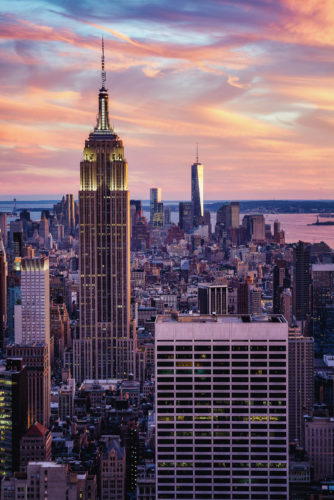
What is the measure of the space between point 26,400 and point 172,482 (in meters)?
14.9

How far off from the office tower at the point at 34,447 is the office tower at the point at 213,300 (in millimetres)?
19298

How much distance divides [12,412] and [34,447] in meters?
2.13

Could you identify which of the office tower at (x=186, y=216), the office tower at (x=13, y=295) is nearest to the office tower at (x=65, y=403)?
the office tower at (x=13, y=295)

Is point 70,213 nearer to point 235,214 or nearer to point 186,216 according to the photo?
point 235,214

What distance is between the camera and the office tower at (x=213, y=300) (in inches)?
1938

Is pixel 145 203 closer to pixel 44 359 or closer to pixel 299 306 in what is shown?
pixel 299 306

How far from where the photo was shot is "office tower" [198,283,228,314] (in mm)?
49219

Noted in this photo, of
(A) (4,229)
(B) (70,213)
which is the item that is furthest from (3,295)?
(B) (70,213)

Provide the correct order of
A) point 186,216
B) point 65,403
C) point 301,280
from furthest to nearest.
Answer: point 186,216
point 301,280
point 65,403

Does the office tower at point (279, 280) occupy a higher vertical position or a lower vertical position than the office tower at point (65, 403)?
higher

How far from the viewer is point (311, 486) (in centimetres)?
2670

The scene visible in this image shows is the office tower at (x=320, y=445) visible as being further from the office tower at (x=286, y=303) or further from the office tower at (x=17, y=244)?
the office tower at (x=17, y=244)

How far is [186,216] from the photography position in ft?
285

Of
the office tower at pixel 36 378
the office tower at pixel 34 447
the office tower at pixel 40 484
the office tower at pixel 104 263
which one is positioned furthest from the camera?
the office tower at pixel 104 263
